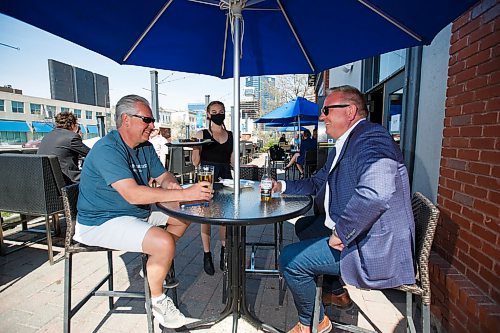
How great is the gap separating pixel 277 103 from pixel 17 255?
74.4 ft

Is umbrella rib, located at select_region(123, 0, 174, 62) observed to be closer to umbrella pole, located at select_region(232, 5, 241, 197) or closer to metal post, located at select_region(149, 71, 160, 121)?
umbrella pole, located at select_region(232, 5, 241, 197)

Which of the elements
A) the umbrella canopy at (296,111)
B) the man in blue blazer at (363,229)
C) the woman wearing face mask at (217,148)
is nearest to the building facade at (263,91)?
the umbrella canopy at (296,111)

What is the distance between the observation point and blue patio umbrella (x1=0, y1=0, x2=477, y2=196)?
5.63 feet

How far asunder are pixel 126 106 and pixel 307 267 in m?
1.56

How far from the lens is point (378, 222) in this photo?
4.58 feet

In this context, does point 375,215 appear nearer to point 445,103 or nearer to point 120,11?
point 445,103

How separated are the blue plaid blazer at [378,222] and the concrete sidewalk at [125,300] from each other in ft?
3.03

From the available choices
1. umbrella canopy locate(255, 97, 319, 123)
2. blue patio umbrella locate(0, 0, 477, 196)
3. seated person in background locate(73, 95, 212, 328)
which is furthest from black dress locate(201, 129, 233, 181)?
umbrella canopy locate(255, 97, 319, 123)

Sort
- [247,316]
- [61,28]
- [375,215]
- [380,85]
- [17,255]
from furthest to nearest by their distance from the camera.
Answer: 1. [380,85]
2. [17,255]
3. [247,316]
4. [61,28]
5. [375,215]

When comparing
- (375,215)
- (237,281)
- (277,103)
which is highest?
(277,103)

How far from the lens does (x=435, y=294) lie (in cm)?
207

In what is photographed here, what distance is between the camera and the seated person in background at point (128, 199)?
1709 millimetres

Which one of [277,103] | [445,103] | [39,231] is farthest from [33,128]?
[445,103]

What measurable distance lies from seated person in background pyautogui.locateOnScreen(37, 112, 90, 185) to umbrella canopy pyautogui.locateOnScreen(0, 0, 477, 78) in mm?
1556
